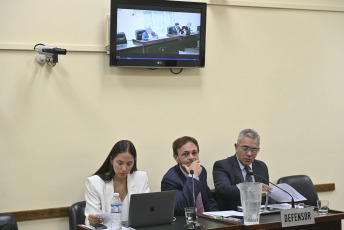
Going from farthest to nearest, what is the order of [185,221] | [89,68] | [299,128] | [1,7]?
[299,128] < [89,68] < [1,7] < [185,221]

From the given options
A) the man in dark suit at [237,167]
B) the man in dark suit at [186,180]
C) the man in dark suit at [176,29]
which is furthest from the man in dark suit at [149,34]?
the man in dark suit at [237,167]

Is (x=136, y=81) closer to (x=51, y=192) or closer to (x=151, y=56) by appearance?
(x=151, y=56)

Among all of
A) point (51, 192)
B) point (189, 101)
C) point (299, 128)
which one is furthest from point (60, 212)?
point (299, 128)

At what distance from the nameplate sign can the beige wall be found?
1424 millimetres

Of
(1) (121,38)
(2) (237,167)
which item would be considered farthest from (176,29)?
(2) (237,167)

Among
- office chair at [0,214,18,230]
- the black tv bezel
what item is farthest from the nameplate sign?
office chair at [0,214,18,230]

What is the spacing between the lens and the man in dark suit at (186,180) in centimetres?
402

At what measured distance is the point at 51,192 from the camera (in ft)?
14.3

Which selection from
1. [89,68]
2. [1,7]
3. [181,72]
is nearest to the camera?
[1,7]

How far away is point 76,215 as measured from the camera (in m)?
4.19

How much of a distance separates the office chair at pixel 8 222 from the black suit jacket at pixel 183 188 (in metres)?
1.18

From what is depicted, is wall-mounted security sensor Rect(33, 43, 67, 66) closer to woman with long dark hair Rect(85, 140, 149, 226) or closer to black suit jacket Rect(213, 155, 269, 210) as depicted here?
woman with long dark hair Rect(85, 140, 149, 226)

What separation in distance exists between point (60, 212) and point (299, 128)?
8.47ft

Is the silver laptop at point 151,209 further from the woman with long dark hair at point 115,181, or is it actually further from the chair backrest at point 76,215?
the chair backrest at point 76,215
